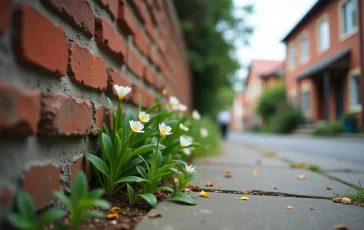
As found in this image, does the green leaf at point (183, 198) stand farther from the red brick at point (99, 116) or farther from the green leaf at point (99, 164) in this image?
the red brick at point (99, 116)

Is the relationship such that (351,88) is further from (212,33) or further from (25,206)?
(25,206)

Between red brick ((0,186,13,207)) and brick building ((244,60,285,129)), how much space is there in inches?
862

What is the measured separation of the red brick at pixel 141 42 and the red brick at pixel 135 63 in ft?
0.26

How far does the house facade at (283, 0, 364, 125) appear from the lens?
9.55 meters

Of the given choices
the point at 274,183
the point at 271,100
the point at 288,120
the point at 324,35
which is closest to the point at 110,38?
the point at 274,183

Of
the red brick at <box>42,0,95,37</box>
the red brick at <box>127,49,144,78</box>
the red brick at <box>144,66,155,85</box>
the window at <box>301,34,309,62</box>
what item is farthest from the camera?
the window at <box>301,34,309,62</box>

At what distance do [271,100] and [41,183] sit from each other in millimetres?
18982

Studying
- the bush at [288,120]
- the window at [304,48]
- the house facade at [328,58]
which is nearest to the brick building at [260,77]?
the bush at [288,120]

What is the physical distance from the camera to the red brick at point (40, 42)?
0.70 meters

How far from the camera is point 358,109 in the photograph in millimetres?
9609

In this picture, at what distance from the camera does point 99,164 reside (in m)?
1.15

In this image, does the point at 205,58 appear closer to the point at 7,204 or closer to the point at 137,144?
the point at 137,144

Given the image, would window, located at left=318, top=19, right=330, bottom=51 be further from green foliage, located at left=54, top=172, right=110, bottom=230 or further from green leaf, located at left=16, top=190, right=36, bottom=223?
green leaf, located at left=16, top=190, right=36, bottom=223

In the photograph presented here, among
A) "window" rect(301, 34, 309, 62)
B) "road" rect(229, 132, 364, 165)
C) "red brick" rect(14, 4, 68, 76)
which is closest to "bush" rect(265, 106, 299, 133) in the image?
"window" rect(301, 34, 309, 62)
